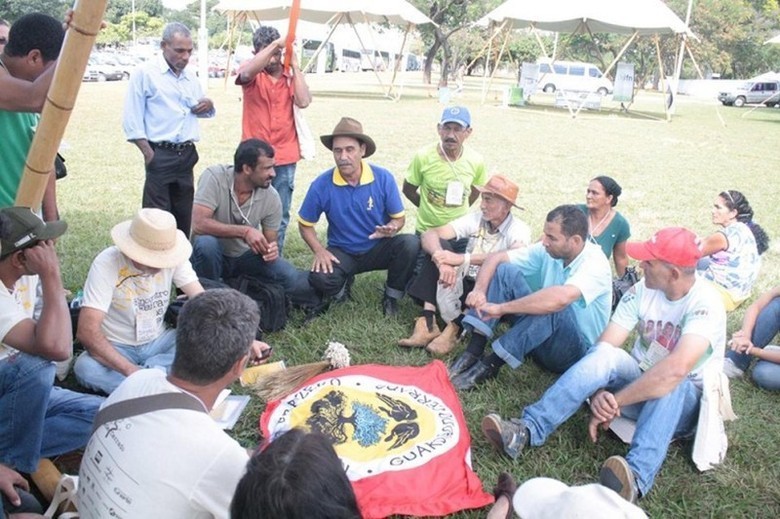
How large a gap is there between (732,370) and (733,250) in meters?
1.05

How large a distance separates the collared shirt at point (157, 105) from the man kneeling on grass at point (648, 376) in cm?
376

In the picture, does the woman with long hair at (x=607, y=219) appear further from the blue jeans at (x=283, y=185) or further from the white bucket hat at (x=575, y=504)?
the white bucket hat at (x=575, y=504)

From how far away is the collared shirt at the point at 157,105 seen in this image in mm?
5422

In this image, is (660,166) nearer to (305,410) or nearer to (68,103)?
(305,410)

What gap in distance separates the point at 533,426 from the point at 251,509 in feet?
7.10

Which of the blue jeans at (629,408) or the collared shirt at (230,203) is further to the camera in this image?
the collared shirt at (230,203)

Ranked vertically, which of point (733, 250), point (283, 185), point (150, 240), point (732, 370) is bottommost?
point (732, 370)

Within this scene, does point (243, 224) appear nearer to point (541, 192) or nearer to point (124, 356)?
point (124, 356)

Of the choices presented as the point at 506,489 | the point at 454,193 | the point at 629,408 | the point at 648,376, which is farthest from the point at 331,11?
the point at 506,489

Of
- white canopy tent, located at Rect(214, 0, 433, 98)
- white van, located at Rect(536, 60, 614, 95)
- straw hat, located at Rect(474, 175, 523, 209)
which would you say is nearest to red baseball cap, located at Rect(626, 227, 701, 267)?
straw hat, located at Rect(474, 175, 523, 209)

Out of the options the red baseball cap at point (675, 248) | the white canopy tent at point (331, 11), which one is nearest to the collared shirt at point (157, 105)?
the red baseball cap at point (675, 248)

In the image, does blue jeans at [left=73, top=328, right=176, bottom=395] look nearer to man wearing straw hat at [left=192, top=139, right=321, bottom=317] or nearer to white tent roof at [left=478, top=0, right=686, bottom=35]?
man wearing straw hat at [left=192, top=139, right=321, bottom=317]

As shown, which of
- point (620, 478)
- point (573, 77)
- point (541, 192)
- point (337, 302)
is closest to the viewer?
point (620, 478)

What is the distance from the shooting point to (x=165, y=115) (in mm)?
5520
